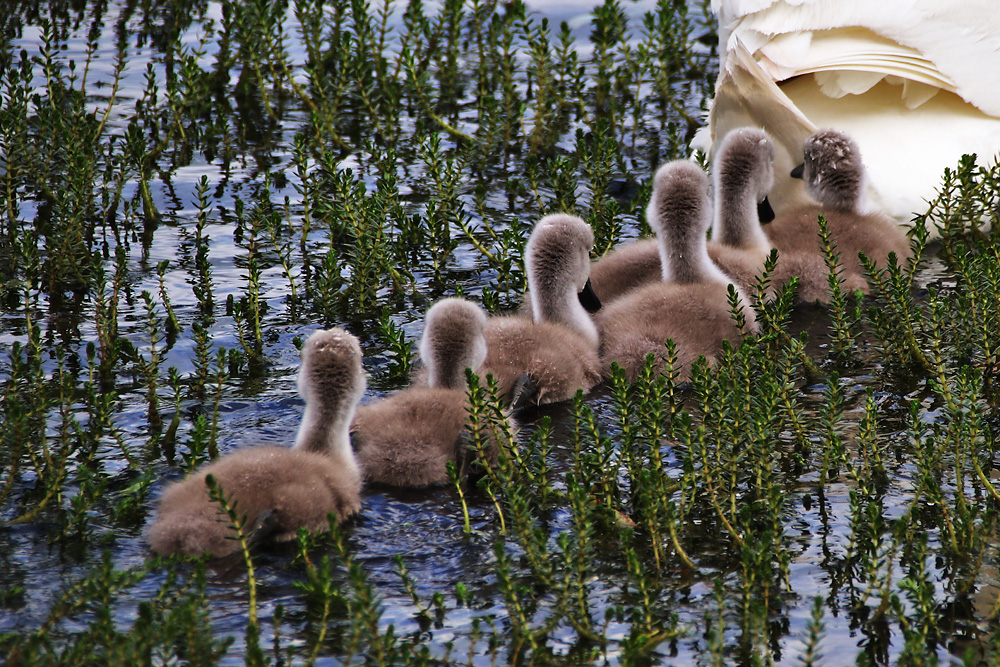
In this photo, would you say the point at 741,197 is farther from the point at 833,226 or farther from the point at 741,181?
the point at 833,226

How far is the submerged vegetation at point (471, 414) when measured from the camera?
4.18 metres

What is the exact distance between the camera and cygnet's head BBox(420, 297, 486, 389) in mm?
5570

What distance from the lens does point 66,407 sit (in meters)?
5.38

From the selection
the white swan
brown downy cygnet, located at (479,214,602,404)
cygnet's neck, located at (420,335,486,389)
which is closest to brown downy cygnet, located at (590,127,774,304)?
the white swan

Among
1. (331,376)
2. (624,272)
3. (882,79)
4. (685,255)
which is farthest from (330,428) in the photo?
(882,79)

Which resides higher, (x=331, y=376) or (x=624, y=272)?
(x=624, y=272)

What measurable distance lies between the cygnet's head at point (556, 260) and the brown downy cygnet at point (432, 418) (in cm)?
80

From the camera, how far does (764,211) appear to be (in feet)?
25.4

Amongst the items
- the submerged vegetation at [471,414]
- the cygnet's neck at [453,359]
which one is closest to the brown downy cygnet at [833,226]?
the submerged vegetation at [471,414]

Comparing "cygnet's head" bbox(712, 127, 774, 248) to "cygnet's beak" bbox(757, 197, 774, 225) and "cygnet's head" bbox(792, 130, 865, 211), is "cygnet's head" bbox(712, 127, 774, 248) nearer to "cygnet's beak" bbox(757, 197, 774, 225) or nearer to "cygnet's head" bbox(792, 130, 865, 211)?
"cygnet's beak" bbox(757, 197, 774, 225)

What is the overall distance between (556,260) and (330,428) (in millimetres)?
1722

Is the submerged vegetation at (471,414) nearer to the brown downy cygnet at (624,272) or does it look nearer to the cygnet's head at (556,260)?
the brown downy cygnet at (624,272)

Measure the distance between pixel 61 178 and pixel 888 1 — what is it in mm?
5104

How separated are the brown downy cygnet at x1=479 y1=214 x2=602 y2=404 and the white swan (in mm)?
1781
